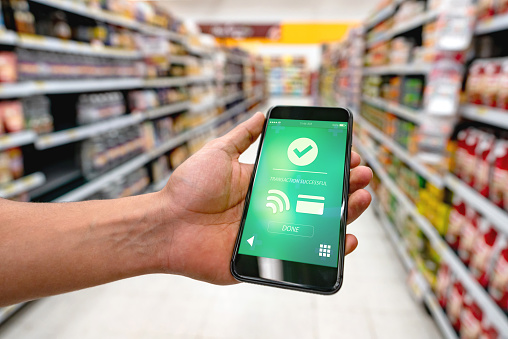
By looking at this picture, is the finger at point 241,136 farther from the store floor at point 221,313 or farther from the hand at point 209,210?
the store floor at point 221,313

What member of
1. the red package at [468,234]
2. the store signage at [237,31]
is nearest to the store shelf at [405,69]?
the red package at [468,234]

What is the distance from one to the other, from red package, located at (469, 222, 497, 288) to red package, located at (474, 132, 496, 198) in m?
0.14

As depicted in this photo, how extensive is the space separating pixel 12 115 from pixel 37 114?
21 centimetres

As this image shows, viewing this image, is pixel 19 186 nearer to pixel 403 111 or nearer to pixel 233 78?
pixel 403 111

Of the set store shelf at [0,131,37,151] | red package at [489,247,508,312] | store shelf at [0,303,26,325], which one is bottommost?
store shelf at [0,303,26,325]

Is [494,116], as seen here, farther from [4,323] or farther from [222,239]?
[4,323]

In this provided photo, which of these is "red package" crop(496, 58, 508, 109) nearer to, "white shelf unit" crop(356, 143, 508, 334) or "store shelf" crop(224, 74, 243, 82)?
"white shelf unit" crop(356, 143, 508, 334)

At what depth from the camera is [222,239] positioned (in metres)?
0.89

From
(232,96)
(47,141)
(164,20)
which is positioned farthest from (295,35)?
(47,141)

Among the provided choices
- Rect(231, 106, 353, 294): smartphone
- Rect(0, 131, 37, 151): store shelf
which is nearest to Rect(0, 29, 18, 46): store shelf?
Rect(0, 131, 37, 151): store shelf

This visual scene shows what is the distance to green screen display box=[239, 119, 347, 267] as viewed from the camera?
2.72ft

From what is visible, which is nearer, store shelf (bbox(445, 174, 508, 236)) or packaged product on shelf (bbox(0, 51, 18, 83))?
store shelf (bbox(445, 174, 508, 236))

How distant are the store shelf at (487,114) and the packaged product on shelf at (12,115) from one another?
214 cm

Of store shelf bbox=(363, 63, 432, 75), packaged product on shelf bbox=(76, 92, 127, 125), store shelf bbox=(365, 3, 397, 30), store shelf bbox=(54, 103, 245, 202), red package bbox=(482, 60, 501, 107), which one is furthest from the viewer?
store shelf bbox=(365, 3, 397, 30)
